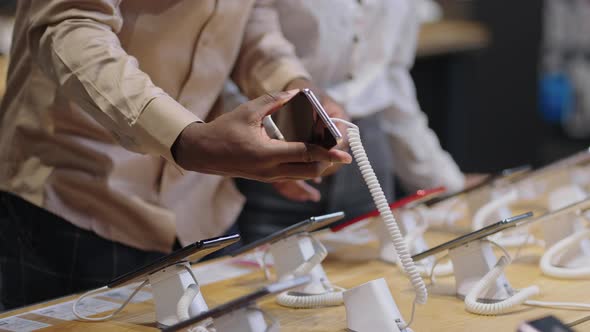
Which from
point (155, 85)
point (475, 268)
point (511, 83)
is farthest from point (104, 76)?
point (511, 83)

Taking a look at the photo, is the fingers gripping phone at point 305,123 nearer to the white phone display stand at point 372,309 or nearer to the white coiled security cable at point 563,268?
the white phone display stand at point 372,309

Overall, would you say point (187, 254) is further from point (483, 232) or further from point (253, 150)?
point (483, 232)

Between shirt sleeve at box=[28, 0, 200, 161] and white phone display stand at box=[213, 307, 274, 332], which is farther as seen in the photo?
shirt sleeve at box=[28, 0, 200, 161]

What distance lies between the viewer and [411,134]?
7.84ft

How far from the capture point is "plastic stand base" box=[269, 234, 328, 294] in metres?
1.29

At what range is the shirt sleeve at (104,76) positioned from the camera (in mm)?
1147

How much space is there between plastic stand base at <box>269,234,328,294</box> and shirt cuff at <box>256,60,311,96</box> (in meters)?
0.34

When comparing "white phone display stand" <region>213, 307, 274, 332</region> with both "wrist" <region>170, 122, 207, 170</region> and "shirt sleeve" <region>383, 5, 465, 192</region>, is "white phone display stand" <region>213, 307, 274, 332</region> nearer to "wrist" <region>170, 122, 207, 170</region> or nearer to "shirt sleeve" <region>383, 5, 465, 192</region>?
"wrist" <region>170, 122, 207, 170</region>

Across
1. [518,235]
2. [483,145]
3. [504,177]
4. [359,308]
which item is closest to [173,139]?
[359,308]

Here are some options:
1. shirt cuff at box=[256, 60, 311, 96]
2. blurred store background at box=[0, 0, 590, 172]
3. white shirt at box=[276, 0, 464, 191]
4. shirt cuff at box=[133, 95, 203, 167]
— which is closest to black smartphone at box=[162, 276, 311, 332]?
shirt cuff at box=[133, 95, 203, 167]

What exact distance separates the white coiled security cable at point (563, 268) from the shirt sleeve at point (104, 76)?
23.4 inches

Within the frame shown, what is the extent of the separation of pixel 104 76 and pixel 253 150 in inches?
10.0

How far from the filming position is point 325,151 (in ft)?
3.50

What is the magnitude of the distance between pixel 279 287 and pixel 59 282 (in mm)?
781
